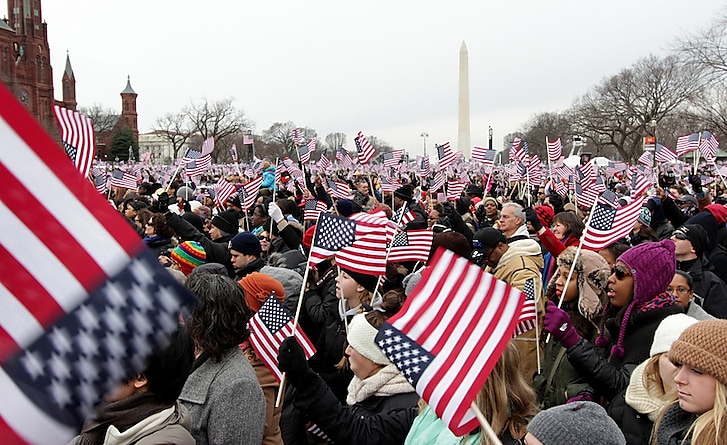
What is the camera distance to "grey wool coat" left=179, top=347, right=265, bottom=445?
2963mm

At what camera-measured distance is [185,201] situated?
13.2 metres

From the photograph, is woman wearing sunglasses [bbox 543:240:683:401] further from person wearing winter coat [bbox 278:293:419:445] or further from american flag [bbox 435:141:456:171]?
american flag [bbox 435:141:456:171]

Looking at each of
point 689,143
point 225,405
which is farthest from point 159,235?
point 689,143

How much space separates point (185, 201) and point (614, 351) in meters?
10.5

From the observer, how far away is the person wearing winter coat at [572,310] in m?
4.22

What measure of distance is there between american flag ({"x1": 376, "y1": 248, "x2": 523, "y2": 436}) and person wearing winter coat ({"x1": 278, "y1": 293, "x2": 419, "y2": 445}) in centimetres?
79

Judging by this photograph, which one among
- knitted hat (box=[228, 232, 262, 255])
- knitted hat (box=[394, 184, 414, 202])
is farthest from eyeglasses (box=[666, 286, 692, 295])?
knitted hat (box=[394, 184, 414, 202])

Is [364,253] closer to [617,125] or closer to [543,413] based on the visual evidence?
[543,413]

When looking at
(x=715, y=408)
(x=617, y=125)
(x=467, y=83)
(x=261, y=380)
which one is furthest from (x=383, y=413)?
(x=617, y=125)

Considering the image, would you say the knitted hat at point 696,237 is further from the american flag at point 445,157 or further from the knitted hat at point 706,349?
the american flag at point 445,157

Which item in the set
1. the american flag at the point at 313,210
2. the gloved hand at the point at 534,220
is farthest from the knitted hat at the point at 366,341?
the american flag at the point at 313,210

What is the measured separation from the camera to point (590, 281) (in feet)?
16.2

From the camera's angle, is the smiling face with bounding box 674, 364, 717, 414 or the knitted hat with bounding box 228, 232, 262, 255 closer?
the smiling face with bounding box 674, 364, 717, 414

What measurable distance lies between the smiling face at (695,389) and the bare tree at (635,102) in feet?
218
